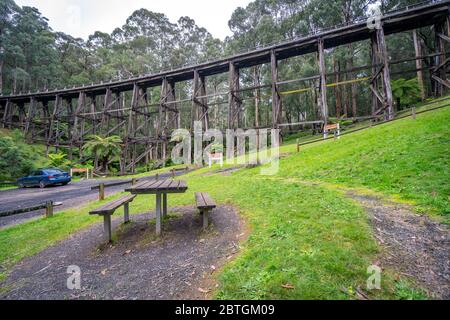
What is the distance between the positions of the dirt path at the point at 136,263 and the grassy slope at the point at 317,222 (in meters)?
0.35

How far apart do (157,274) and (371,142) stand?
969 cm

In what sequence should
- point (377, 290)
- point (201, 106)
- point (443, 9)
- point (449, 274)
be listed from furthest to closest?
point (201, 106)
point (443, 9)
point (449, 274)
point (377, 290)

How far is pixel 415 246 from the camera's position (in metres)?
2.78

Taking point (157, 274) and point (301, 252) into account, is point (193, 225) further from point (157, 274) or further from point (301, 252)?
point (301, 252)

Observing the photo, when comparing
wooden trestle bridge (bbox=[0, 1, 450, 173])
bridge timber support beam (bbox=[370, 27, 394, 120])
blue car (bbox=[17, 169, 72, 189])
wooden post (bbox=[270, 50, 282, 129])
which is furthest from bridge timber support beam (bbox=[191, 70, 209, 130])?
bridge timber support beam (bbox=[370, 27, 394, 120])

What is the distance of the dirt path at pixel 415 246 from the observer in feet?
7.18

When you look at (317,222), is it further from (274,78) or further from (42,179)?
(274,78)

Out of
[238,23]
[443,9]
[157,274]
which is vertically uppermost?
[238,23]

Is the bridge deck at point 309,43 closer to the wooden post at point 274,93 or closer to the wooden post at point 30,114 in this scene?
the wooden post at point 274,93

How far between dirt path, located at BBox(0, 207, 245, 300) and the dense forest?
20.2 meters

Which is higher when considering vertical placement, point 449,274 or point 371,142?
point 371,142

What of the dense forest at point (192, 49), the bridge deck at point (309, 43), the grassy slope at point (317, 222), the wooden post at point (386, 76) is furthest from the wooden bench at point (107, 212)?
the dense forest at point (192, 49)
